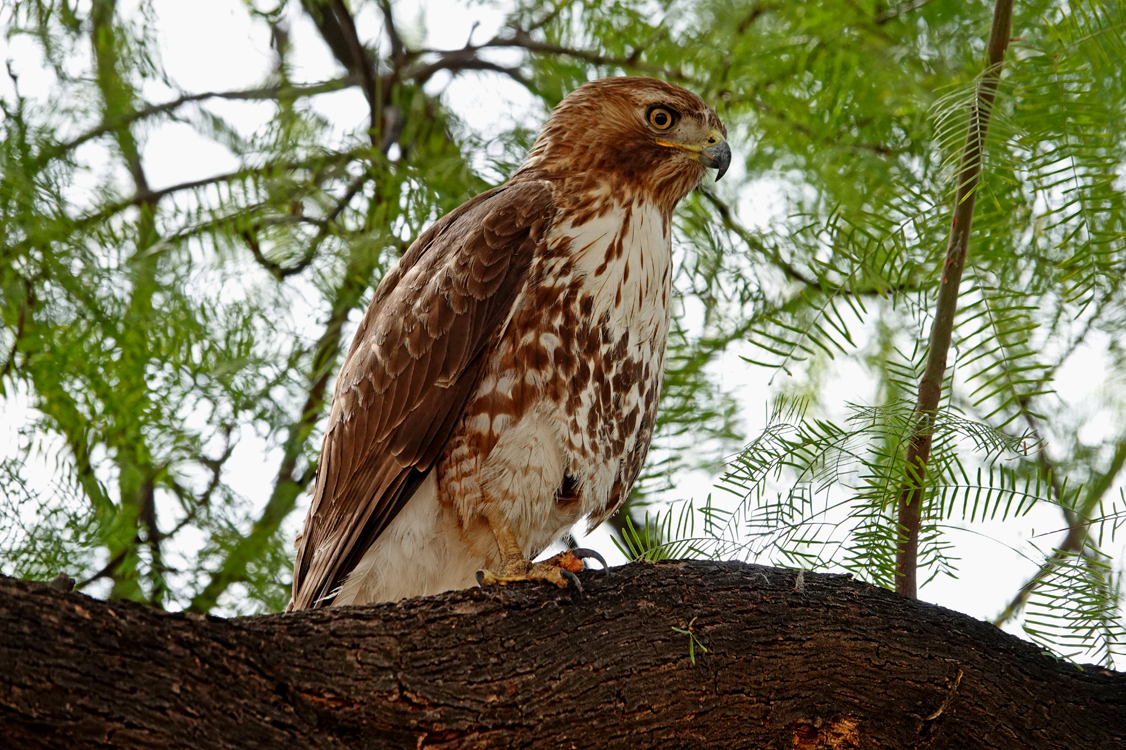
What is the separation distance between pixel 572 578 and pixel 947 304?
4.00ft

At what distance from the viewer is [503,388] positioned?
3398 millimetres

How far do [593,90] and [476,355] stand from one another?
1.25 m

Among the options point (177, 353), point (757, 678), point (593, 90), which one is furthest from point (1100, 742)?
point (177, 353)

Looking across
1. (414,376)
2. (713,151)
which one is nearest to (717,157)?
(713,151)

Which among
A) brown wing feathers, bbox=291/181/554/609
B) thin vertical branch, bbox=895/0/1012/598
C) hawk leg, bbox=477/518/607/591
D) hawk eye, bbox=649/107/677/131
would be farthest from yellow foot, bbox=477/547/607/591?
hawk eye, bbox=649/107/677/131

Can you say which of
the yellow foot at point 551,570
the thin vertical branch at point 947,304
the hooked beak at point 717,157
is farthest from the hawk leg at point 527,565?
the hooked beak at point 717,157

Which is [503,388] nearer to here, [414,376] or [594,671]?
[414,376]

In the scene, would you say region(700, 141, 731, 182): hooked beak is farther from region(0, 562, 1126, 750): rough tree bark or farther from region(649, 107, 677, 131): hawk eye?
region(0, 562, 1126, 750): rough tree bark

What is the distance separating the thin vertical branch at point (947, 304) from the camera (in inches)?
110

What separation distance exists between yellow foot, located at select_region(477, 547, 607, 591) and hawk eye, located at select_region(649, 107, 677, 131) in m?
1.61

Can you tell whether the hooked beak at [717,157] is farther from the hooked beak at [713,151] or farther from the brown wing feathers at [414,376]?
the brown wing feathers at [414,376]

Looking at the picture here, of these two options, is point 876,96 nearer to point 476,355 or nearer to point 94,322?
point 476,355

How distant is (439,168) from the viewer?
18.0 ft

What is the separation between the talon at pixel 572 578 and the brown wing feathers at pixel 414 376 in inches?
29.1
